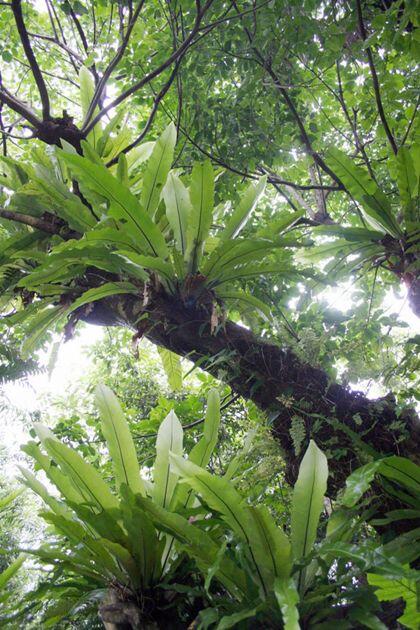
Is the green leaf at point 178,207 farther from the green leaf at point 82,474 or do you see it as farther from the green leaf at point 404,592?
the green leaf at point 404,592

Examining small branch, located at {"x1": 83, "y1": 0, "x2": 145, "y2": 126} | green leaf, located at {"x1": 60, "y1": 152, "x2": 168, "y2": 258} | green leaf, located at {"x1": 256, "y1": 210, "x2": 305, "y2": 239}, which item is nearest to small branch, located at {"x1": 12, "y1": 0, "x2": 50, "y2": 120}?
small branch, located at {"x1": 83, "y1": 0, "x2": 145, "y2": 126}

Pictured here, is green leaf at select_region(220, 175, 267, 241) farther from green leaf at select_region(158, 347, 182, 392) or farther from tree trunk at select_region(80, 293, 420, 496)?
green leaf at select_region(158, 347, 182, 392)

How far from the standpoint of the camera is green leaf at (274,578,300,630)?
0.78 metres

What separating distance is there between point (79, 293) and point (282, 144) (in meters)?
1.53

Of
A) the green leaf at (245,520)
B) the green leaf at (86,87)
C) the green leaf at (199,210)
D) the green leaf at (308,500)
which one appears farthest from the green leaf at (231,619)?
the green leaf at (86,87)

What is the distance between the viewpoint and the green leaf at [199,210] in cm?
154

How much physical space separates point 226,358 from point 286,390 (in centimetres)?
21

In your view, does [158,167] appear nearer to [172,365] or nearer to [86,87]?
[172,365]

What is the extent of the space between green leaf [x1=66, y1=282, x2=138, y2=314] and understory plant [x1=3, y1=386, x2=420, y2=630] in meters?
0.42

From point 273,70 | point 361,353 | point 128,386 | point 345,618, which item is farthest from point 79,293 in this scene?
point 128,386

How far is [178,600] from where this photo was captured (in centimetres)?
110

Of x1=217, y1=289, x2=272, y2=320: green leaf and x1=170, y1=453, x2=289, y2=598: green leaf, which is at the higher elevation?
x1=217, y1=289, x2=272, y2=320: green leaf

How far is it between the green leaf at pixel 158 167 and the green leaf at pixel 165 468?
0.80 meters

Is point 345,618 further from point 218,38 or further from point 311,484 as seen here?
point 218,38
